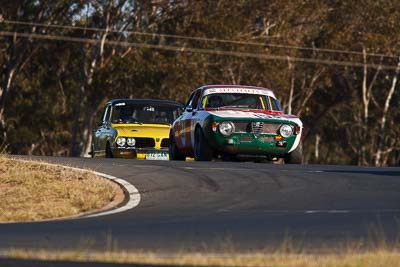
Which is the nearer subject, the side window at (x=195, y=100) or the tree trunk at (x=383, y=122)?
the side window at (x=195, y=100)

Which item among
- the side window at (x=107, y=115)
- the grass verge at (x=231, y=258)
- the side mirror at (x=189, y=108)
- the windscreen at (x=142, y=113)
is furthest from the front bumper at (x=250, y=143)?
the grass verge at (x=231, y=258)

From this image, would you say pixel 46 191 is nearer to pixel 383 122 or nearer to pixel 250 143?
pixel 250 143

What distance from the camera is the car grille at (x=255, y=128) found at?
21.0 metres

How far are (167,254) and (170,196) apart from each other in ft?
18.6

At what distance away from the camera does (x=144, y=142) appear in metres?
26.2

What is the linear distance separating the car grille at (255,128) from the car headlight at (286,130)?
122 mm

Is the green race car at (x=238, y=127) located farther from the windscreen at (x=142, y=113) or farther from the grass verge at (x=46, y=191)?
the windscreen at (x=142, y=113)

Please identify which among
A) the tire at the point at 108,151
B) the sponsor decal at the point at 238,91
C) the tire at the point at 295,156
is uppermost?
the sponsor decal at the point at 238,91

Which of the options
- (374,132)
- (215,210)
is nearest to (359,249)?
(215,210)

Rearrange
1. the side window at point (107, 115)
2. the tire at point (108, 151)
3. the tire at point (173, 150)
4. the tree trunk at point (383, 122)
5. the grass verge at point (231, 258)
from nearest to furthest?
the grass verge at point (231, 258) < the tire at point (173, 150) < the tire at point (108, 151) < the side window at point (107, 115) < the tree trunk at point (383, 122)

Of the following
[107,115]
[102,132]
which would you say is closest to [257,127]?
[107,115]

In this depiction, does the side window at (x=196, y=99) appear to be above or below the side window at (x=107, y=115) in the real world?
above

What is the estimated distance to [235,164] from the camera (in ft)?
63.4

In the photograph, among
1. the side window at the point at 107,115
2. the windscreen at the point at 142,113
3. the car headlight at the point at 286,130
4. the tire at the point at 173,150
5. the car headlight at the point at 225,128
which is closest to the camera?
the car headlight at the point at 225,128
